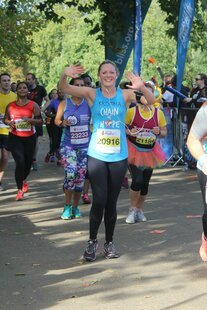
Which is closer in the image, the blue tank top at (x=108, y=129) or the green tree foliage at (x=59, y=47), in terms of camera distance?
the blue tank top at (x=108, y=129)

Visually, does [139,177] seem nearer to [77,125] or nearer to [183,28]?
[77,125]

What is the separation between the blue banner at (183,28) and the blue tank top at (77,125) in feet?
21.9

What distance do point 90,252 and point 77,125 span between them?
272 centimetres

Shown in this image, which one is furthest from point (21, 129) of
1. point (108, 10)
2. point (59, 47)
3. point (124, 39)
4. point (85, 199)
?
point (59, 47)

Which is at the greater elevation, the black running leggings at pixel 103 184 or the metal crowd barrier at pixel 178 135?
the black running leggings at pixel 103 184

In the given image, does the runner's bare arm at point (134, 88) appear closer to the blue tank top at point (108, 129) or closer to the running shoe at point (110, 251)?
the blue tank top at point (108, 129)

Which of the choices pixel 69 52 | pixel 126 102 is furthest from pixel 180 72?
pixel 69 52

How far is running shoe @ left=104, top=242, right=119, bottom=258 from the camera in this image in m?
7.52

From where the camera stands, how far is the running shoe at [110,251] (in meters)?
7.52

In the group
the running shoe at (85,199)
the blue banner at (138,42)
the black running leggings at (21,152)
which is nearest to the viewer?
the running shoe at (85,199)

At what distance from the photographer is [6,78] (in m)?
12.8

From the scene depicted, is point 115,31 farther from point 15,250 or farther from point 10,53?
point 10,53

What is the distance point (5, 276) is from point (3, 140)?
20.1ft

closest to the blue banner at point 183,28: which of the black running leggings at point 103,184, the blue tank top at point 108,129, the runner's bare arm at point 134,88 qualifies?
the runner's bare arm at point 134,88
